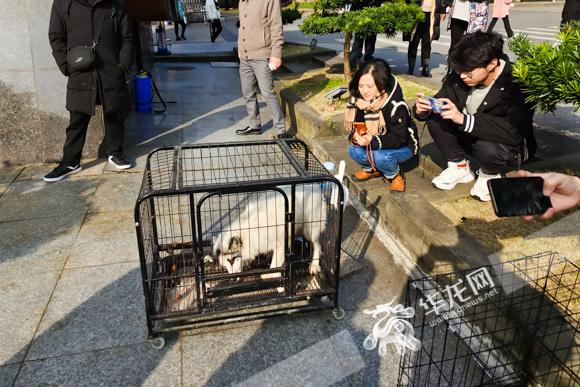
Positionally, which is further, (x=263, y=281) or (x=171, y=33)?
(x=171, y=33)

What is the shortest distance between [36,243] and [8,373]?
5.23 ft

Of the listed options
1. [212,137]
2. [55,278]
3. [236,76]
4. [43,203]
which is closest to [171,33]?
[236,76]

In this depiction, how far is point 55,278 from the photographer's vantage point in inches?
137

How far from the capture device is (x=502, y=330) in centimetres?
261

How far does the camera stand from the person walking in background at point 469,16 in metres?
7.17

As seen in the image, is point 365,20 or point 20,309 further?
point 365,20

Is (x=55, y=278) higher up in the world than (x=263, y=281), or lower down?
lower down

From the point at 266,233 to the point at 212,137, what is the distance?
4.05 meters

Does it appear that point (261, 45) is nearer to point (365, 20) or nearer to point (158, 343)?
point (365, 20)

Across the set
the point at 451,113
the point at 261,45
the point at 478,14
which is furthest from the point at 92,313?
the point at 478,14

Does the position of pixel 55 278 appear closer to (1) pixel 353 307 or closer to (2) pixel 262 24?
(1) pixel 353 307

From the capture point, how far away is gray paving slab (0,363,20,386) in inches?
100

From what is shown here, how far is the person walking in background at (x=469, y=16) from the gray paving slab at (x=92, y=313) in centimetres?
599

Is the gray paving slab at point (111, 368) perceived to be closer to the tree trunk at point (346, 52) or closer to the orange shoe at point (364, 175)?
the orange shoe at point (364, 175)
